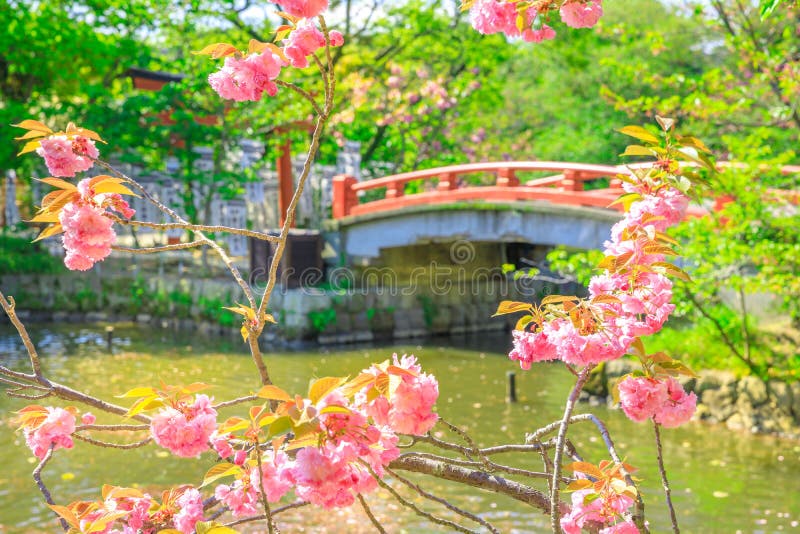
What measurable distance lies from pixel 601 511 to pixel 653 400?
1.10ft

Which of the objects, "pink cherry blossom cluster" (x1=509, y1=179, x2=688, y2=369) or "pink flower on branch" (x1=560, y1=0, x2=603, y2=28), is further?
"pink flower on branch" (x1=560, y1=0, x2=603, y2=28)

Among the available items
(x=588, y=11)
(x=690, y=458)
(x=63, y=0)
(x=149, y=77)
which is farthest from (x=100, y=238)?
(x=63, y=0)

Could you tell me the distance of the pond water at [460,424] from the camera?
805cm

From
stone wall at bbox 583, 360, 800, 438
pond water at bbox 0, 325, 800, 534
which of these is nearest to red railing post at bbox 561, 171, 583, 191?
pond water at bbox 0, 325, 800, 534

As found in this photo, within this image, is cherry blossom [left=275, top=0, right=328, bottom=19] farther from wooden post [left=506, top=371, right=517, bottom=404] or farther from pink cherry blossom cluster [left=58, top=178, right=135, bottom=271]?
wooden post [left=506, top=371, right=517, bottom=404]

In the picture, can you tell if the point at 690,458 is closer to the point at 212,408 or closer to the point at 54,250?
the point at 212,408

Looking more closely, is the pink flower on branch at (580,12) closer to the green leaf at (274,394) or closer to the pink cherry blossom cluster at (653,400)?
the pink cherry blossom cluster at (653,400)

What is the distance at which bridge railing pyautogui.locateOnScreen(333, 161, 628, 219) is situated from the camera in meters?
13.5

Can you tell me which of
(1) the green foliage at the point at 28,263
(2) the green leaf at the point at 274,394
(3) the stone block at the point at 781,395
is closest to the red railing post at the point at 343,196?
(1) the green foliage at the point at 28,263

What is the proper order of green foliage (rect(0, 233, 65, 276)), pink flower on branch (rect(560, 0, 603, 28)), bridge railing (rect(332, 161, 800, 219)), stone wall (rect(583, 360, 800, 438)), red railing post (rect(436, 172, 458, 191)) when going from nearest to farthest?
pink flower on branch (rect(560, 0, 603, 28))
stone wall (rect(583, 360, 800, 438))
bridge railing (rect(332, 161, 800, 219))
red railing post (rect(436, 172, 458, 191))
green foliage (rect(0, 233, 65, 276))

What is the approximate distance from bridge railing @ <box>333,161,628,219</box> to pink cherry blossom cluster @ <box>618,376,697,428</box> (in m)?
8.75

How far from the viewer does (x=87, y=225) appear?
8.64 ft

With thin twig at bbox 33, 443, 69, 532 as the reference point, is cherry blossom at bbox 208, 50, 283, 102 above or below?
above

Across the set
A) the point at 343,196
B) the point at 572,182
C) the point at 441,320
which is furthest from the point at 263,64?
the point at 441,320
